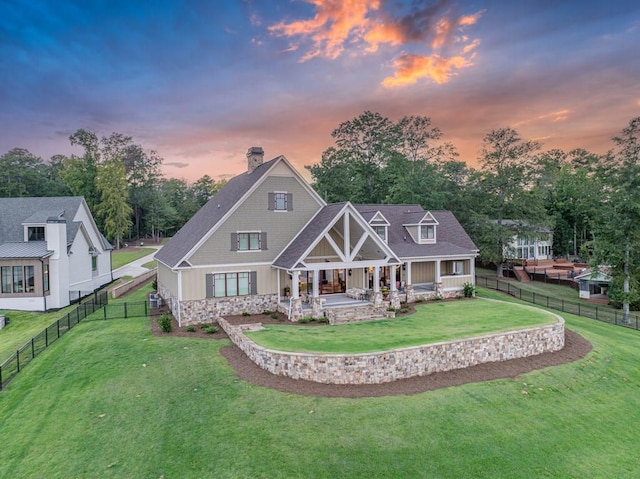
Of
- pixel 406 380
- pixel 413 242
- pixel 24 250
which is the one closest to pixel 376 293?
Answer: pixel 413 242

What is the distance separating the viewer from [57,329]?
16.3m

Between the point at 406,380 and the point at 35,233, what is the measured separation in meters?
24.4

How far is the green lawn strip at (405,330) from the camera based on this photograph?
1314 cm

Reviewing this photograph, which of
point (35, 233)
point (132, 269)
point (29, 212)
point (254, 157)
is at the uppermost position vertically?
point (254, 157)

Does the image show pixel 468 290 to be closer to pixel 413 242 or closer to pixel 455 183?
pixel 413 242

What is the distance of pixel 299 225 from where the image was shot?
799 inches

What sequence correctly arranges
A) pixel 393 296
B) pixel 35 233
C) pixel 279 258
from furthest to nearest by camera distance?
pixel 35 233 → pixel 393 296 → pixel 279 258

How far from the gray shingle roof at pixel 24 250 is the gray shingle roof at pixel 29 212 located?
1140 millimetres

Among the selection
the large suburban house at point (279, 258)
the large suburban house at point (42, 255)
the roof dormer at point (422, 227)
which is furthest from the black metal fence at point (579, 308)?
the large suburban house at point (42, 255)

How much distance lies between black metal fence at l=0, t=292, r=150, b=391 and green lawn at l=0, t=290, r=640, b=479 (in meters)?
0.47

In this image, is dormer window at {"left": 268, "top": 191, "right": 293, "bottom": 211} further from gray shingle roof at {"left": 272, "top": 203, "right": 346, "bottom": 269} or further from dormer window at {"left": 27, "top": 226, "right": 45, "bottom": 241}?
dormer window at {"left": 27, "top": 226, "right": 45, "bottom": 241}

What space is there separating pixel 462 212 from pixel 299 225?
2722cm

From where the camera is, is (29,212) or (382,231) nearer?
(382,231)

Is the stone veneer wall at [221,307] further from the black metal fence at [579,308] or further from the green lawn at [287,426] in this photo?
the black metal fence at [579,308]
